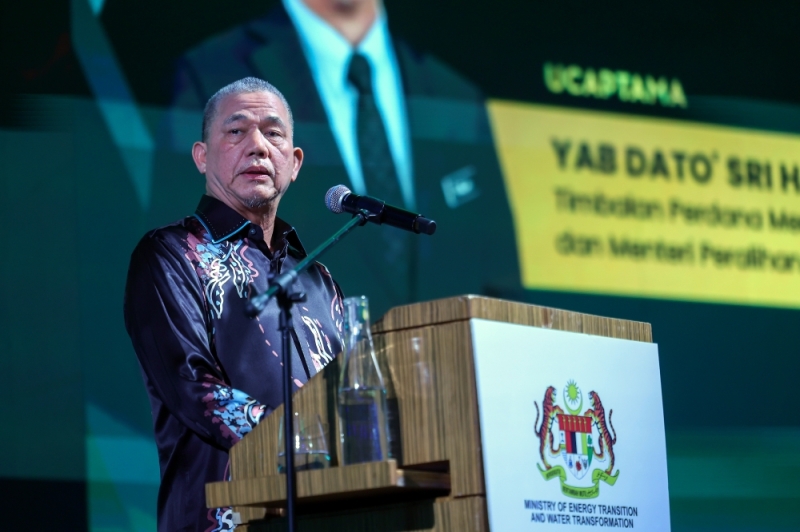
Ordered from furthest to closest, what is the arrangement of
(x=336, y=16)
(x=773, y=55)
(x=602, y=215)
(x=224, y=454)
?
(x=773, y=55)
(x=602, y=215)
(x=336, y=16)
(x=224, y=454)

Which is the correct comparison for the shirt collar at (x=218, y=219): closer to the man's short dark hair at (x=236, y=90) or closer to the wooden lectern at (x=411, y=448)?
the man's short dark hair at (x=236, y=90)

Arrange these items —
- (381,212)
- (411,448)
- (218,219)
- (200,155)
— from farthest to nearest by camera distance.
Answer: (200,155), (218,219), (381,212), (411,448)

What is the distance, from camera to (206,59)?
13.4ft

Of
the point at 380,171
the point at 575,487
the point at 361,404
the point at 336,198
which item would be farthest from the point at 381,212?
the point at 380,171

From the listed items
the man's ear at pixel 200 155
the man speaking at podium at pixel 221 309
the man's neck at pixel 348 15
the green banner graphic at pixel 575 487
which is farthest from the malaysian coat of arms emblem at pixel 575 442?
the man's neck at pixel 348 15

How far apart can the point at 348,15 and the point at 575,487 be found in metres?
2.93

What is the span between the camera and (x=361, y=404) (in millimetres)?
1752

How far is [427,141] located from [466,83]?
0.34m

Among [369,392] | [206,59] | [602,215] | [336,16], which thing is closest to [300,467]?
[369,392]

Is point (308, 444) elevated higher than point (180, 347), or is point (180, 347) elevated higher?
point (180, 347)

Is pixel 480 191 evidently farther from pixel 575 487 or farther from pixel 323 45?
pixel 575 487

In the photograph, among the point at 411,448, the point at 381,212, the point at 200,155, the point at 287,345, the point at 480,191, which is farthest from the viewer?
the point at 480,191

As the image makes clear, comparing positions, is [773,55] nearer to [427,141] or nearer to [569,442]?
[427,141]

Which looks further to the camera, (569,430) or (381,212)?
(381,212)
